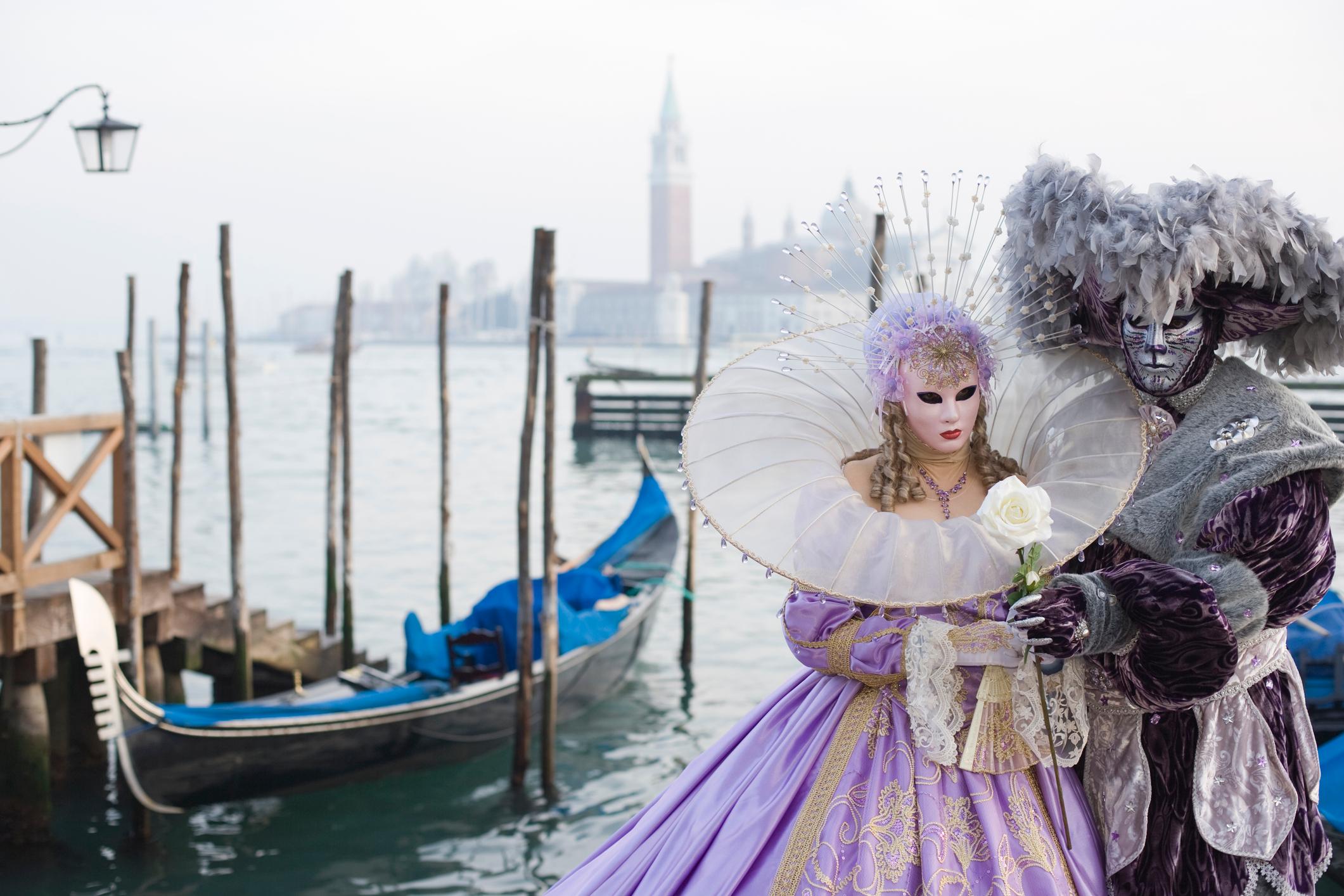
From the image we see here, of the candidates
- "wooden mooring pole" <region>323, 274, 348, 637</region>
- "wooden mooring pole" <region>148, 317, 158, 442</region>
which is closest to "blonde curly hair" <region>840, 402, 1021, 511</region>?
"wooden mooring pole" <region>323, 274, 348, 637</region>

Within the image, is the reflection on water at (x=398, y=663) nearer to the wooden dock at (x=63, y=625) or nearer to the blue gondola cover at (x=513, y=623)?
the wooden dock at (x=63, y=625)

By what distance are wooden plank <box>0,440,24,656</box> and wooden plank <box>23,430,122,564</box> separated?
0.06 metres

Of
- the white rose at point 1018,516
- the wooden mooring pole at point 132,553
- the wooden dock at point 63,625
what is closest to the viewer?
the white rose at point 1018,516

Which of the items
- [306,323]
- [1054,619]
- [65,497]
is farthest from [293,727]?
[306,323]

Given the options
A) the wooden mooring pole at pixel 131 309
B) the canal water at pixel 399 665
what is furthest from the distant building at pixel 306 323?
the wooden mooring pole at pixel 131 309

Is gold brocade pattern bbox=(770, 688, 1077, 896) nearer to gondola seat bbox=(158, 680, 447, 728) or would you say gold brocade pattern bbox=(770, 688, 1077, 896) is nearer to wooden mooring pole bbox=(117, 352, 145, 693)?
gondola seat bbox=(158, 680, 447, 728)

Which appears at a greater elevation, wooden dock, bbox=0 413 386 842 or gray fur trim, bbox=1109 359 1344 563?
gray fur trim, bbox=1109 359 1344 563

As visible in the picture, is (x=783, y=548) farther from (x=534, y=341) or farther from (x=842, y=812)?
(x=534, y=341)

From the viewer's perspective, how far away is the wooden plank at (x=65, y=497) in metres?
4.77

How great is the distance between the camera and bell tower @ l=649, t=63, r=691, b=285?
92562 millimetres

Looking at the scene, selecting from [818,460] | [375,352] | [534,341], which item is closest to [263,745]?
[534,341]

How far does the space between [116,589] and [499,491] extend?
38.7 ft

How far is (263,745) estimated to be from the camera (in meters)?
4.91

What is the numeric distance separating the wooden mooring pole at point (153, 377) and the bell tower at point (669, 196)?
72.0 meters
